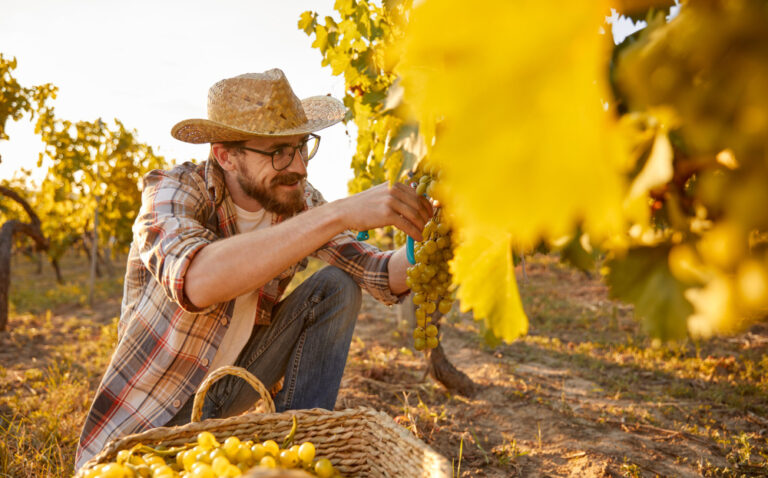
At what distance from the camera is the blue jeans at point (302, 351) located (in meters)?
2.37

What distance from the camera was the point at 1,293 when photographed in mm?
6488

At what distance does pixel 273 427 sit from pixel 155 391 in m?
0.80

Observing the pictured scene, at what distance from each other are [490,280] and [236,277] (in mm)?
1291

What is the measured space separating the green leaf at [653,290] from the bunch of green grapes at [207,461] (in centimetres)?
102

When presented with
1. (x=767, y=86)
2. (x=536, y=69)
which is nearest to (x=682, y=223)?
(x=767, y=86)

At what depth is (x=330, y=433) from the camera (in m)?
1.82

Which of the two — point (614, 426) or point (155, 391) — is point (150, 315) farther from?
point (614, 426)

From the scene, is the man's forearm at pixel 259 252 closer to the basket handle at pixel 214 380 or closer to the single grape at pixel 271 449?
the basket handle at pixel 214 380

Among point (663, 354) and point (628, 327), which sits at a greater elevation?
point (628, 327)

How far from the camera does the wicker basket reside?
5.25 feet

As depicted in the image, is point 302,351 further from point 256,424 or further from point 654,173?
point 654,173

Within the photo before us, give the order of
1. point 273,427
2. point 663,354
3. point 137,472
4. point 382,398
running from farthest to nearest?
point 663,354 → point 382,398 → point 273,427 → point 137,472

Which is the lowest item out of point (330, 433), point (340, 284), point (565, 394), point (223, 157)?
point (330, 433)

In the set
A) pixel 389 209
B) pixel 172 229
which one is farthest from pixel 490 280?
pixel 172 229
